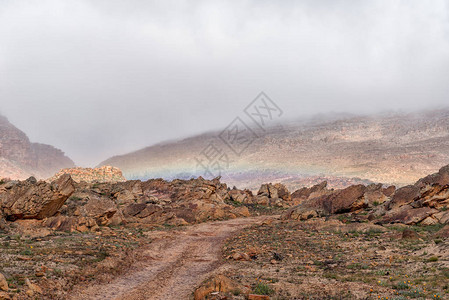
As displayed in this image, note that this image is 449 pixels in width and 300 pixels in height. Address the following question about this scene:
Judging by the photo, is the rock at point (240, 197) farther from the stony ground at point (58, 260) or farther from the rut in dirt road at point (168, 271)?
the stony ground at point (58, 260)

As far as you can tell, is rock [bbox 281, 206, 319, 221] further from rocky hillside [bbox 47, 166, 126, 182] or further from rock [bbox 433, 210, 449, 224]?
rocky hillside [bbox 47, 166, 126, 182]

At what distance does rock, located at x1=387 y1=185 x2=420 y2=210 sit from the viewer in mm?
39375

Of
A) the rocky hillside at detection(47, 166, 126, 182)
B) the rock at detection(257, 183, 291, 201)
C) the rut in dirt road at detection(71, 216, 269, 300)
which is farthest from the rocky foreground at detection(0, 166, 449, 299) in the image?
the rocky hillside at detection(47, 166, 126, 182)

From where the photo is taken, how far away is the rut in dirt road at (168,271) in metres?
15.1

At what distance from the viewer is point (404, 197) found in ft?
132

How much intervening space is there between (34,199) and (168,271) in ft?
60.3

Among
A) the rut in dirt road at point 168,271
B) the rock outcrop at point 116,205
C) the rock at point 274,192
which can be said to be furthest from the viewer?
the rock at point 274,192

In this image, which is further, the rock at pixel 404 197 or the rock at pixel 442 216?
the rock at pixel 404 197

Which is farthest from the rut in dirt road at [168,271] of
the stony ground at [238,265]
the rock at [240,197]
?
the rock at [240,197]

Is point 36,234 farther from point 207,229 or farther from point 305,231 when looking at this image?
point 305,231

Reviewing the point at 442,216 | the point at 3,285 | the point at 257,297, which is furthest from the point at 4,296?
the point at 442,216

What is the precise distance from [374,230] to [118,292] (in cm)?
2205

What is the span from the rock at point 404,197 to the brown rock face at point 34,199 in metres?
35.3

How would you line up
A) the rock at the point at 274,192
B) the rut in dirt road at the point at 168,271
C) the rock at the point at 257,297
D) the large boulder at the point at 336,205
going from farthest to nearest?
the rock at the point at 274,192, the large boulder at the point at 336,205, the rut in dirt road at the point at 168,271, the rock at the point at 257,297
